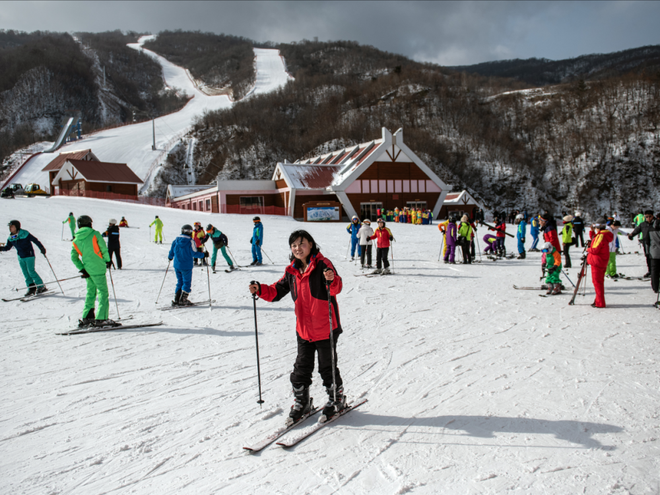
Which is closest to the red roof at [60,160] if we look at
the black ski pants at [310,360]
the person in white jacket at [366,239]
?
the person in white jacket at [366,239]

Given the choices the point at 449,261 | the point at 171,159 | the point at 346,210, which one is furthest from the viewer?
the point at 171,159

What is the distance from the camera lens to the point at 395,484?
2471mm

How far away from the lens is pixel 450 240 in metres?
12.4

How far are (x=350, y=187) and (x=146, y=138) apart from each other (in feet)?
145

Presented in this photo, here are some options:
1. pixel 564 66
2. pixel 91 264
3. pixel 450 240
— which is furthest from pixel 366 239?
pixel 564 66

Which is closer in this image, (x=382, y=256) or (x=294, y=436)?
(x=294, y=436)

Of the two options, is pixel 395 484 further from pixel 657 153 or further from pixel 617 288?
pixel 657 153

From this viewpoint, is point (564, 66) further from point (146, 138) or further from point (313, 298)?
point (313, 298)

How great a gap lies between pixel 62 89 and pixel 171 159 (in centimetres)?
3930

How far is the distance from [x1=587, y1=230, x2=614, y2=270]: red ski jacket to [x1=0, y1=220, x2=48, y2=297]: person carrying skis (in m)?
9.79

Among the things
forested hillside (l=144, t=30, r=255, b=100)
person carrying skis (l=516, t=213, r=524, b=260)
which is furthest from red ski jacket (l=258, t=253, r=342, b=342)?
forested hillside (l=144, t=30, r=255, b=100)

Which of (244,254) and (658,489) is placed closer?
(658,489)

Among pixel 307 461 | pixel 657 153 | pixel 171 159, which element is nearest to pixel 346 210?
pixel 307 461

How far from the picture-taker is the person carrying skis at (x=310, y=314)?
314 centimetres
